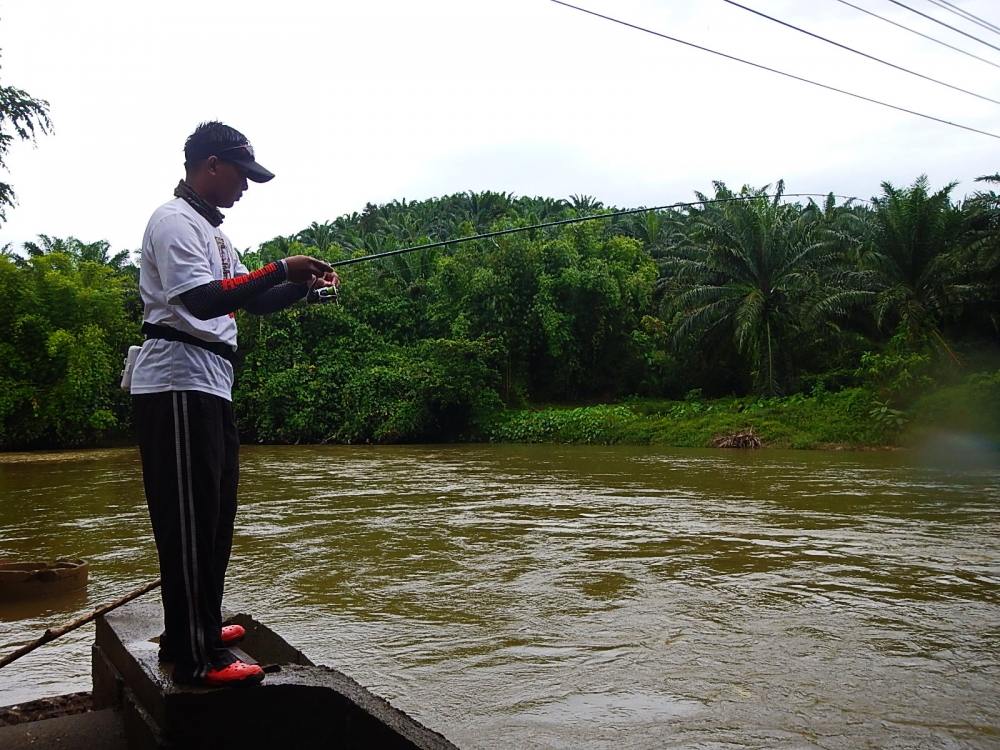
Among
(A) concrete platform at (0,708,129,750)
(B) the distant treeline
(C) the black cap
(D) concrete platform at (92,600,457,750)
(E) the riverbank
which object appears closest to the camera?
(D) concrete platform at (92,600,457,750)

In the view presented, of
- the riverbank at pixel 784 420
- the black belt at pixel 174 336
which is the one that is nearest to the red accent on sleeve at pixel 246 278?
the black belt at pixel 174 336

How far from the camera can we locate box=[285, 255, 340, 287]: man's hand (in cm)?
251

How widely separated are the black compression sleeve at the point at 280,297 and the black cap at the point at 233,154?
33 cm

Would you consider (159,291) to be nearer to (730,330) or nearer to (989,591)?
(989,591)

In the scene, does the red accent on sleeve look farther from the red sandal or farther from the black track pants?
the red sandal

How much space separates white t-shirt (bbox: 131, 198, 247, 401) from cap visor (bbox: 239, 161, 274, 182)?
219 millimetres

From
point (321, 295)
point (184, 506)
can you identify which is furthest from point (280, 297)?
point (184, 506)

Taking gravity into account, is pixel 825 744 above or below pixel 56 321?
below

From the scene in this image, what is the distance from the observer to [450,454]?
21.5 meters

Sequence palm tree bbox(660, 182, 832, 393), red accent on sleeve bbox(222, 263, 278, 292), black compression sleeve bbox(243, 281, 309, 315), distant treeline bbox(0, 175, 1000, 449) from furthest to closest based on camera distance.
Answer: palm tree bbox(660, 182, 832, 393), distant treeline bbox(0, 175, 1000, 449), black compression sleeve bbox(243, 281, 309, 315), red accent on sleeve bbox(222, 263, 278, 292)

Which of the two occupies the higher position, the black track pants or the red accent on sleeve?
the red accent on sleeve

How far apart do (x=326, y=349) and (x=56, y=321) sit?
8.45 meters

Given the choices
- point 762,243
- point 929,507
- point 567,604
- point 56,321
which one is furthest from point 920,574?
point 56,321

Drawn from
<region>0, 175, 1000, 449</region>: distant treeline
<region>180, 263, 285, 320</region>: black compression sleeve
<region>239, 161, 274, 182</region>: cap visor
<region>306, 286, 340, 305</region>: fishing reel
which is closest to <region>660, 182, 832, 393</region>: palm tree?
<region>0, 175, 1000, 449</region>: distant treeline
